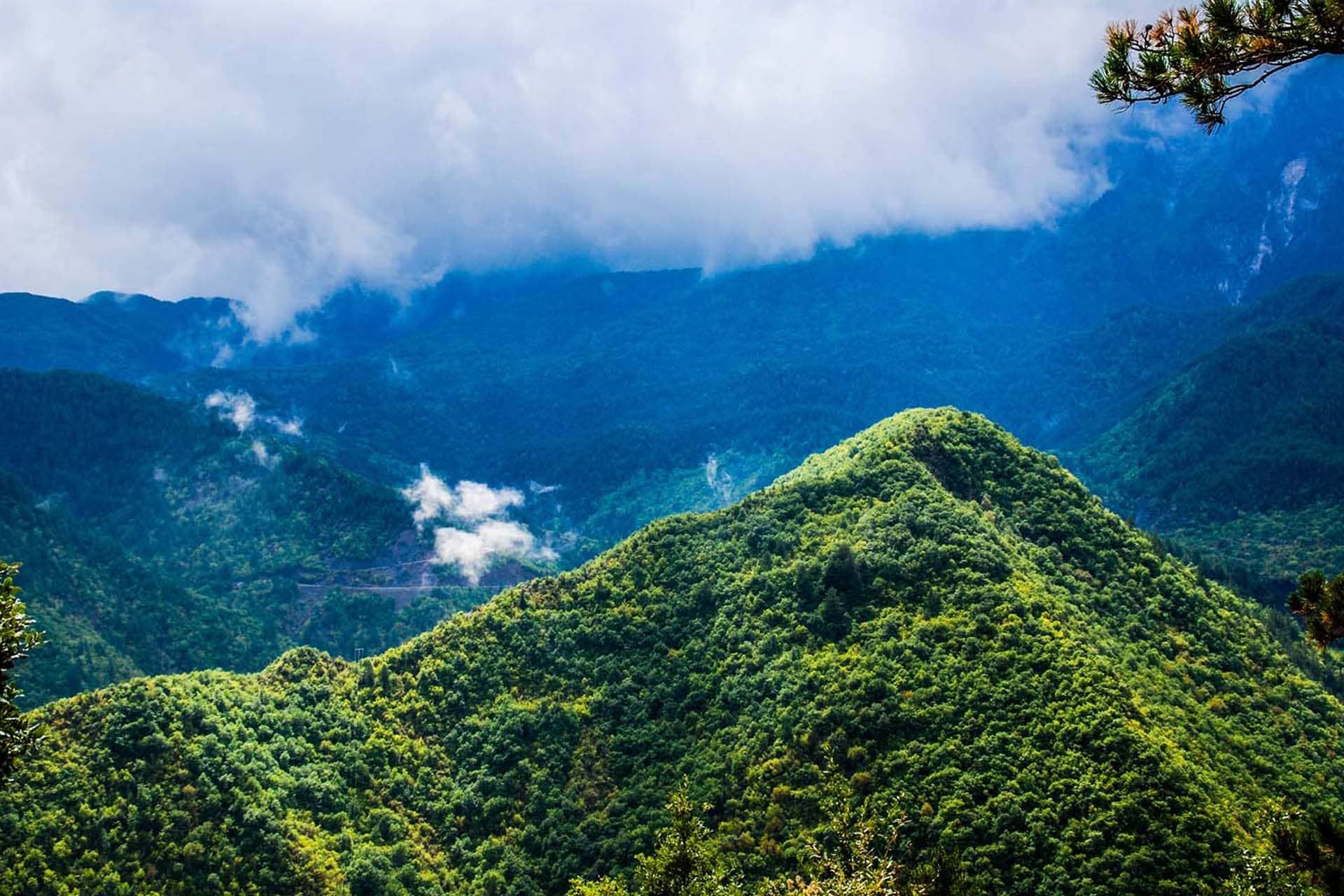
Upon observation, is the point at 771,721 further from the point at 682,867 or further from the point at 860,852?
the point at 860,852

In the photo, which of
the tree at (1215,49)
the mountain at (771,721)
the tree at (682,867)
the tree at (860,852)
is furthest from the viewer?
the mountain at (771,721)

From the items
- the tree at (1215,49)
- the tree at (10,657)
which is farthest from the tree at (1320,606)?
the tree at (10,657)

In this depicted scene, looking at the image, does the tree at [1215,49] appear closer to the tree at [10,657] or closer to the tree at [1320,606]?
the tree at [1320,606]

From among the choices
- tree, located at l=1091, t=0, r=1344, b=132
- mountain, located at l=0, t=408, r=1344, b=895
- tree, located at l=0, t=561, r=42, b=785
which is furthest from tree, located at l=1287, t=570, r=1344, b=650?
mountain, located at l=0, t=408, r=1344, b=895

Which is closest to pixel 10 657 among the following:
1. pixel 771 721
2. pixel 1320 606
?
pixel 1320 606

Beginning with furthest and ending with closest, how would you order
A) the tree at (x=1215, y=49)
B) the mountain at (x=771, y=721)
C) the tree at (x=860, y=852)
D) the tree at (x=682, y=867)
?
the mountain at (x=771, y=721)
the tree at (x=682, y=867)
the tree at (x=860, y=852)
the tree at (x=1215, y=49)

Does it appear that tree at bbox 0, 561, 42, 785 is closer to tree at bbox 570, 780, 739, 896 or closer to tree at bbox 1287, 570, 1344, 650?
tree at bbox 570, 780, 739, 896
